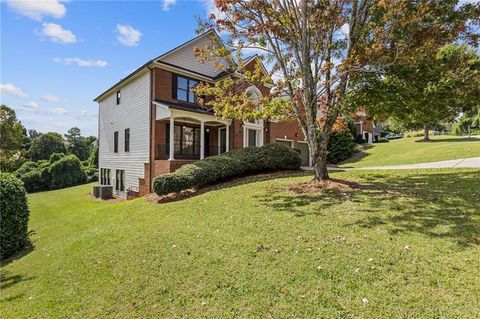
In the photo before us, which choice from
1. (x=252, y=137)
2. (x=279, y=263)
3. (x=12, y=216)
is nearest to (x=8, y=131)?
(x=12, y=216)

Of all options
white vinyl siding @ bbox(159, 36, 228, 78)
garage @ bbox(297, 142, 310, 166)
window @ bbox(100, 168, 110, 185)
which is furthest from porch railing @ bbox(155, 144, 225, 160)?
garage @ bbox(297, 142, 310, 166)

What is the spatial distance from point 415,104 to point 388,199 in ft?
11.7

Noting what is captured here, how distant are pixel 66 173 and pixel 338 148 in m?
30.0

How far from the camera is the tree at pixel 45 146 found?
157 feet

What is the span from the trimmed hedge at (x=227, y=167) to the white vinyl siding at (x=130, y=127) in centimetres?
569

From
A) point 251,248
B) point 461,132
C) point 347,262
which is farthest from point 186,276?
point 461,132

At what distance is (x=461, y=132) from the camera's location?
148ft

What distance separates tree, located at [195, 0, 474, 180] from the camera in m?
7.85

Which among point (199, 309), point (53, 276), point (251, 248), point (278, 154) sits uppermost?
point (278, 154)

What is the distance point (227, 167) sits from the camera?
1225 cm

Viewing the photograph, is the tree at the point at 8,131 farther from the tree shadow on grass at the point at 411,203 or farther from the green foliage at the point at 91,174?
the tree shadow on grass at the point at 411,203

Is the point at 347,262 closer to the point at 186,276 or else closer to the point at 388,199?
the point at 186,276

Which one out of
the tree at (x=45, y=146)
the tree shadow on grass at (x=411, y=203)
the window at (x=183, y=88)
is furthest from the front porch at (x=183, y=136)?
the tree at (x=45, y=146)

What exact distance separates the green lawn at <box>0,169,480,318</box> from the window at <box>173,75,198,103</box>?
10.6m
